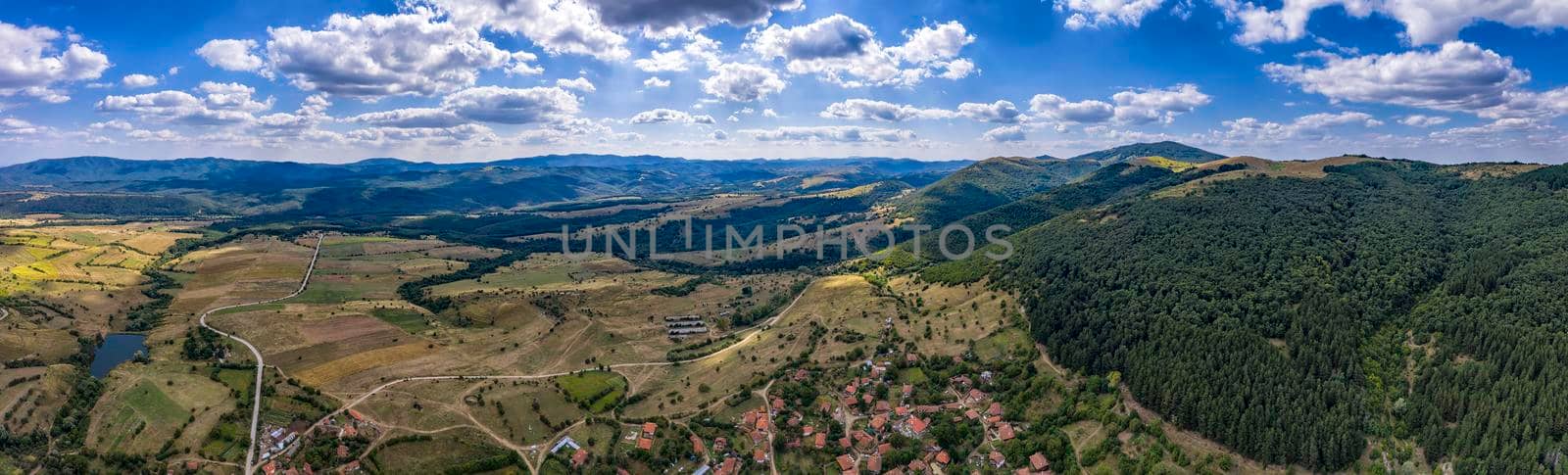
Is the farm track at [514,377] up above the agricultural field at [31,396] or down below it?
below

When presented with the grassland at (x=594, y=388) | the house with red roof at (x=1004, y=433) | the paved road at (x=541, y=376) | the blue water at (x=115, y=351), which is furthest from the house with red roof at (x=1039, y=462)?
the blue water at (x=115, y=351)

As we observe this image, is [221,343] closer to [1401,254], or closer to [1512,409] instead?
[1512,409]

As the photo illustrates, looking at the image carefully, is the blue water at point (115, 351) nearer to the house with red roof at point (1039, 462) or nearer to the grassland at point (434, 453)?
the grassland at point (434, 453)

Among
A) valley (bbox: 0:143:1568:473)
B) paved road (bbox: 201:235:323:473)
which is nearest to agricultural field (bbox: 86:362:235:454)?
valley (bbox: 0:143:1568:473)

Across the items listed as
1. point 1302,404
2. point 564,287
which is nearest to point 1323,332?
point 1302,404

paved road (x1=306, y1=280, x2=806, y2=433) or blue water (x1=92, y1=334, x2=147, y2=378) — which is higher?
blue water (x1=92, y1=334, x2=147, y2=378)

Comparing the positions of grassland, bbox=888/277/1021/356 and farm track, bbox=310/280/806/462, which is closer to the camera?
farm track, bbox=310/280/806/462

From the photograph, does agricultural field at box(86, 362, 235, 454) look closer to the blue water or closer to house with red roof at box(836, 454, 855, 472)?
the blue water
